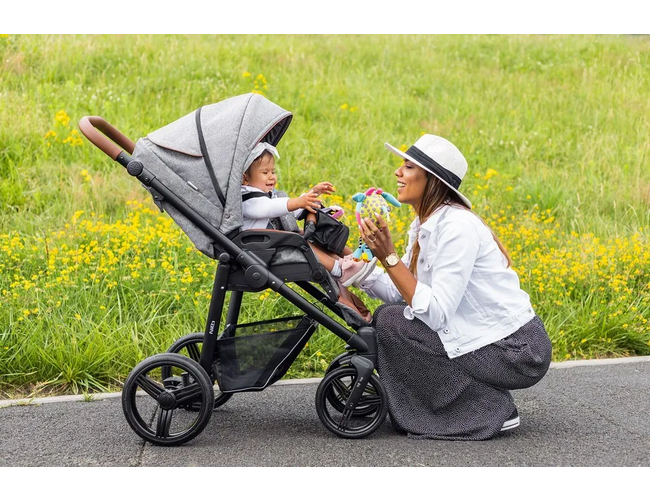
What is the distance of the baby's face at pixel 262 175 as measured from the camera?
403 centimetres

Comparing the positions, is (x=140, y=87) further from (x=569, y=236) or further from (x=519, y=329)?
(x=519, y=329)

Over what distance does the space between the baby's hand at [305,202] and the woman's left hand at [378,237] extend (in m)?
0.23

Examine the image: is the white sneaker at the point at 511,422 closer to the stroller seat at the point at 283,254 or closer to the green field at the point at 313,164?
the stroller seat at the point at 283,254

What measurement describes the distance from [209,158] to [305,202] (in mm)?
499

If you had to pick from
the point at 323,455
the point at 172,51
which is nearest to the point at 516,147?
the point at 172,51

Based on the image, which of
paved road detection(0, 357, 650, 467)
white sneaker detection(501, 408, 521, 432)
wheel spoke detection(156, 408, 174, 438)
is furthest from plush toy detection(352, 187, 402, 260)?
wheel spoke detection(156, 408, 174, 438)

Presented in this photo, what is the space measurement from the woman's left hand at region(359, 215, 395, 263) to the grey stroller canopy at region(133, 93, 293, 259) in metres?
0.57

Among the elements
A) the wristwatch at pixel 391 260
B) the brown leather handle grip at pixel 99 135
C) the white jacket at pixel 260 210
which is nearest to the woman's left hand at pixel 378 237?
the wristwatch at pixel 391 260

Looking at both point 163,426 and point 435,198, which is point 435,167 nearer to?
point 435,198

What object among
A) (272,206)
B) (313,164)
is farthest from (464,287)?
(313,164)

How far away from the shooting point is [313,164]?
816cm

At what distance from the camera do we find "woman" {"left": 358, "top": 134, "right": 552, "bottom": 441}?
13.0ft

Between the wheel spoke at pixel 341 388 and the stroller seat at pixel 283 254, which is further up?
the stroller seat at pixel 283 254

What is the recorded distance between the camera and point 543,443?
409 cm
